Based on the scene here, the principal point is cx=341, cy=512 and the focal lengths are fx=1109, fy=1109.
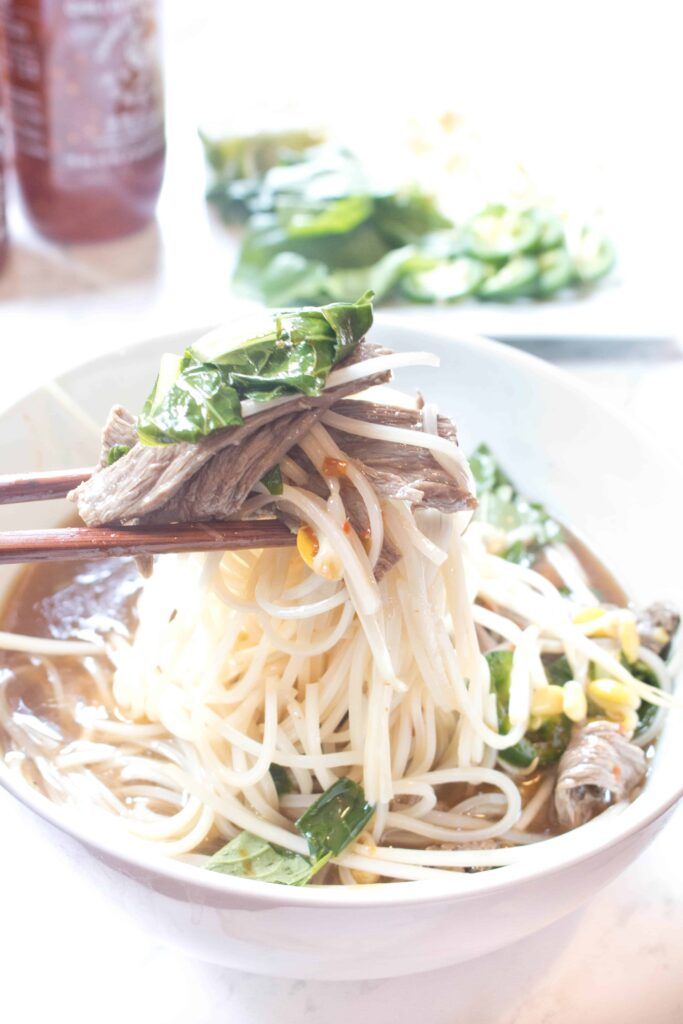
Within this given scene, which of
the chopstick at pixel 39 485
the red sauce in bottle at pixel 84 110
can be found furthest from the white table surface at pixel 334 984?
the red sauce in bottle at pixel 84 110

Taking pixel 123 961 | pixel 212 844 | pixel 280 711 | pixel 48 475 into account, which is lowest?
pixel 123 961

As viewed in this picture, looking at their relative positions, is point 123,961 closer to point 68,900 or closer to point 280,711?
point 68,900

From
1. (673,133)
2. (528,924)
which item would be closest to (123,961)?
(528,924)

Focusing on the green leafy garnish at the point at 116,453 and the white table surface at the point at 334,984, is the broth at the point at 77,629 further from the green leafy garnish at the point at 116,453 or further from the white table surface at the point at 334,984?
the green leafy garnish at the point at 116,453

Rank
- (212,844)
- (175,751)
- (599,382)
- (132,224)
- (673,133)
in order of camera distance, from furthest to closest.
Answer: (673,133) → (132,224) → (599,382) → (175,751) → (212,844)

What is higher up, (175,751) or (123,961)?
(175,751)

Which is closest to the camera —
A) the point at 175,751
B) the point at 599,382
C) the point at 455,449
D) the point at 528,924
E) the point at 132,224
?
the point at 528,924
